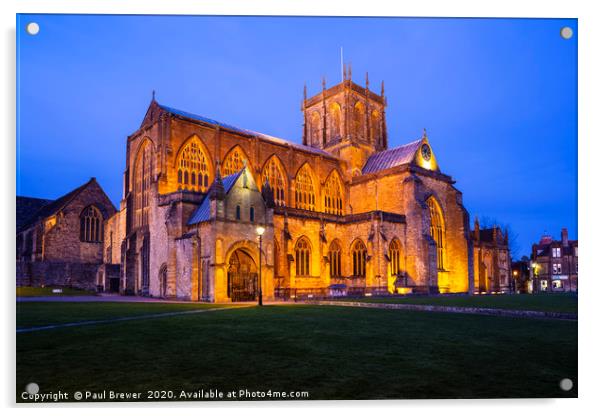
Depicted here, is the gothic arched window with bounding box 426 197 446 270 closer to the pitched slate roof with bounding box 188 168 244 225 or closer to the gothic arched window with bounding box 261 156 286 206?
the gothic arched window with bounding box 261 156 286 206

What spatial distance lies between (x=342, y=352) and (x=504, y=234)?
207ft

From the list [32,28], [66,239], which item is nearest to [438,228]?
[66,239]

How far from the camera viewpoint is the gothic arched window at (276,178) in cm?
4862

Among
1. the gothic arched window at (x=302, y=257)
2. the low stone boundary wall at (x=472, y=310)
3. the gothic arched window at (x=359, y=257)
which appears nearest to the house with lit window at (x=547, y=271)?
the gothic arched window at (x=359, y=257)

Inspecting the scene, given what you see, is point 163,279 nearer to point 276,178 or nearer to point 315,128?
point 276,178

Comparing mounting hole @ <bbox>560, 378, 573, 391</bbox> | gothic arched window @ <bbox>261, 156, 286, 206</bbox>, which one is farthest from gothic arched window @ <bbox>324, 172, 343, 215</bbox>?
mounting hole @ <bbox>560, 378, 573, 391</bbox>

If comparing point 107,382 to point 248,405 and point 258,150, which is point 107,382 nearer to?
point 248,405

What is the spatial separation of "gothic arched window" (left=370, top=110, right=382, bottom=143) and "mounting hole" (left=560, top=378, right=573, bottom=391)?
182 feet

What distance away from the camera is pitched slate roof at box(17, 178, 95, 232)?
165ft

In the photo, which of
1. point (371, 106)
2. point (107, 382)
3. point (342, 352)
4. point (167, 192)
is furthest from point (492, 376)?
point (371, 106)

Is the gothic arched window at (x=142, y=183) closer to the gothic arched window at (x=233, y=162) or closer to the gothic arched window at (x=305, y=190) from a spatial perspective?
the gothic arched window at (x=233, y=162)

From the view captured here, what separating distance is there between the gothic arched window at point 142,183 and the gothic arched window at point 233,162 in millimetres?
A: 6491

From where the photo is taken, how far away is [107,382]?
29.2 feet
